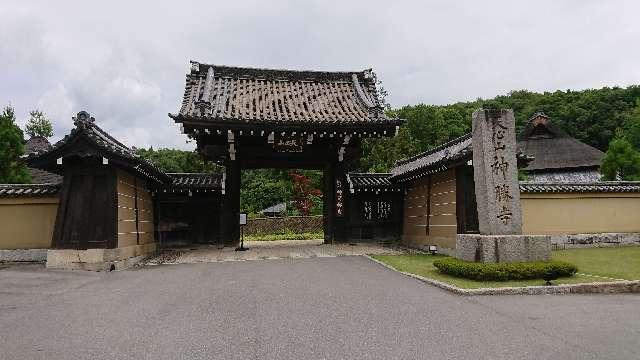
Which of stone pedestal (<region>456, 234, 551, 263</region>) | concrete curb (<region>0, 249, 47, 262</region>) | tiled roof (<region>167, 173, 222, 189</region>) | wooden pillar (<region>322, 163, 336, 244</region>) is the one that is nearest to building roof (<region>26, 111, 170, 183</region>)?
concrete curb (<region>0, 249, 47, 262</region>)

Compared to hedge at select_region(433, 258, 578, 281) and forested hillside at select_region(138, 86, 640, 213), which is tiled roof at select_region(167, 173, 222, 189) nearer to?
hedge at select_region(433, 258, 578, 281)

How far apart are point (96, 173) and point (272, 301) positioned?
8.05 meters

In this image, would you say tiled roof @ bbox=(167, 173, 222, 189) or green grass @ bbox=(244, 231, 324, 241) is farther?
green grass @ bbox=(244, 231, 324, 241)

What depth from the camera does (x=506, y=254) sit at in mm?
9758

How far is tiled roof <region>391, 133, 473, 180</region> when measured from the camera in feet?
46.2

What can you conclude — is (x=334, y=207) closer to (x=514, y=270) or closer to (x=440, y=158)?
(x=440, y=158)

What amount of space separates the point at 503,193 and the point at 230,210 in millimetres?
11108

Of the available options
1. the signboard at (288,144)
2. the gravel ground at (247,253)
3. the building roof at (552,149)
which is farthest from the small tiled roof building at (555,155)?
the signboard at (288,144)

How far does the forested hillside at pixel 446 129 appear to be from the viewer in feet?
133

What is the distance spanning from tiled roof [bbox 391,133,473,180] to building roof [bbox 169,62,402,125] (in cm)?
217

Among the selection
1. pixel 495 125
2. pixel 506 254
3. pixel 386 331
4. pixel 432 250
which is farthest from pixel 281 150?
pixel 386 331

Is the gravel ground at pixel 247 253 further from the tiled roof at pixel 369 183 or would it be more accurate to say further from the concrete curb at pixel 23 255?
the concrete curb at pixel 23 255

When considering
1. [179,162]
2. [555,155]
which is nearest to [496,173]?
[555,155]

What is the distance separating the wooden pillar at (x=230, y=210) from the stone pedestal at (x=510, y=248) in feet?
35.2
